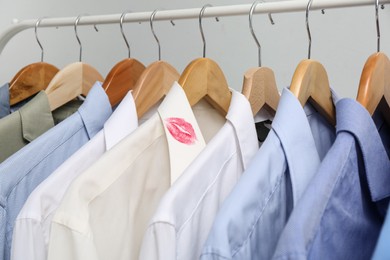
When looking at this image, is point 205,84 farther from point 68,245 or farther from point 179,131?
point 68,245

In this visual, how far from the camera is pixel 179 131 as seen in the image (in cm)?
73

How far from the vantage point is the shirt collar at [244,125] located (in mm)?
700

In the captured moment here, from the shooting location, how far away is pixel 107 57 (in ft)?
5.39

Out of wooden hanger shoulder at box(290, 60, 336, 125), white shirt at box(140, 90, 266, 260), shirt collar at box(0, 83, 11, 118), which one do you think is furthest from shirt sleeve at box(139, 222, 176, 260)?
shirt collar at box(0, 83, 11, 118)

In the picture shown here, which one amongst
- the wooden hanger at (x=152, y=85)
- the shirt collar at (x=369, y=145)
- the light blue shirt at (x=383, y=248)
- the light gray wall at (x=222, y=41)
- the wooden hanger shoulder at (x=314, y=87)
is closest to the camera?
the light blue shirt at (x=383, y=248)

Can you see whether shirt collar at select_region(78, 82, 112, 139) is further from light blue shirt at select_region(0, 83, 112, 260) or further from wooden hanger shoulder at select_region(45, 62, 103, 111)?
wooden hanger shoulder at select_region(45, 62, 103, 111)

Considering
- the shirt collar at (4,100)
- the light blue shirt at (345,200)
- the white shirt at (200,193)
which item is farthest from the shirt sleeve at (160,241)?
the shirt collar at (4,100)

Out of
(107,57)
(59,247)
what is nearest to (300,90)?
(59,247)

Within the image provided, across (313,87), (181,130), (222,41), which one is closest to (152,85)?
(181,130)

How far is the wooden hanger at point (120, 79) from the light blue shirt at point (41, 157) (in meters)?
0.03

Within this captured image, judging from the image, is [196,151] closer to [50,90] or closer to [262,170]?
[262,170]

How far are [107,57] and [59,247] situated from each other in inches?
43.0

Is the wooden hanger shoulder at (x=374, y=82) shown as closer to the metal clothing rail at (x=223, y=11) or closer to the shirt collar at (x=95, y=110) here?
the metal clothing rail at (x=223, y=11)

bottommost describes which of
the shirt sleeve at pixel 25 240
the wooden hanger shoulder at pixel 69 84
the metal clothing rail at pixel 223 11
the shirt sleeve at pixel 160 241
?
the shirt sleeve at pixel 25 240
